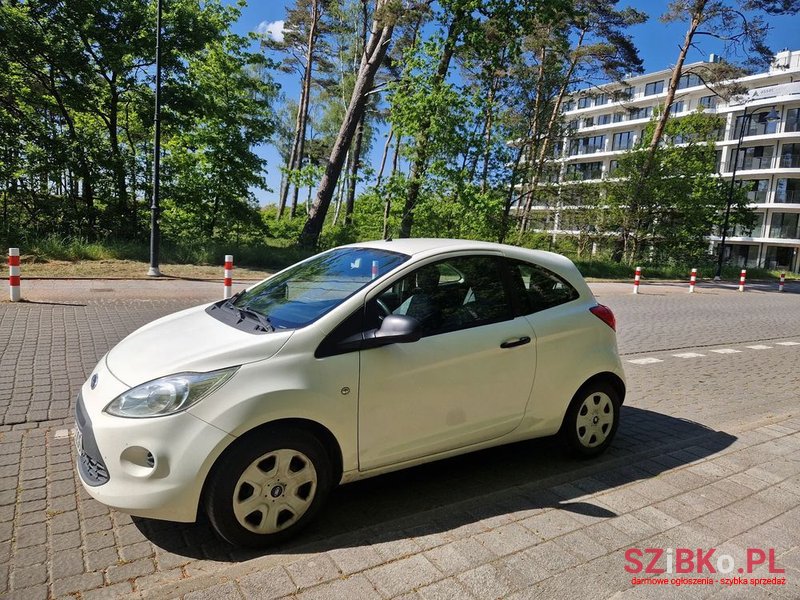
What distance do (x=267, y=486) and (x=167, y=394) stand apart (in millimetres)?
666

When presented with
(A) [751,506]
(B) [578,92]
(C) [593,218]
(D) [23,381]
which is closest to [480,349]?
(A) [751,506]

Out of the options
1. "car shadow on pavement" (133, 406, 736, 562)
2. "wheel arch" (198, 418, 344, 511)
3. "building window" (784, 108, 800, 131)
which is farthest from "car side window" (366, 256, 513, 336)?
"building window" (784, 108, 800, 131)

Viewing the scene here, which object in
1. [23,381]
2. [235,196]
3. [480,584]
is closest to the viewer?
[480,584]

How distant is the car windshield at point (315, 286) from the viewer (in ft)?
10.6

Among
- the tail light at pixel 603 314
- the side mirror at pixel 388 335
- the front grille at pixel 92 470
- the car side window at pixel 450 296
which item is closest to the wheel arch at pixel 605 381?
the tail light at pixel 603 314

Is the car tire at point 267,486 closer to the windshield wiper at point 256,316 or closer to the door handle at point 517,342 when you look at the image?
the windshield wiper at point 256,316

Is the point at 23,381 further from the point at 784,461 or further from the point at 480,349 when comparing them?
the point at 784,461

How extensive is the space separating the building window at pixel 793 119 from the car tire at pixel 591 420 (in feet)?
210

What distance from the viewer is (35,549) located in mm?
2791

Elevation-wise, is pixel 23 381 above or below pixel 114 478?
below

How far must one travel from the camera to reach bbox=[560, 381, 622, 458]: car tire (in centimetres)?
408

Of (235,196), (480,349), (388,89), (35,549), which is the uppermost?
(388,89)

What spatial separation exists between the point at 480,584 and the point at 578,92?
3109 centimetres

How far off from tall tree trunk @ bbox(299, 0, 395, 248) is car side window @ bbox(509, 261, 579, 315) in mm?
18284
